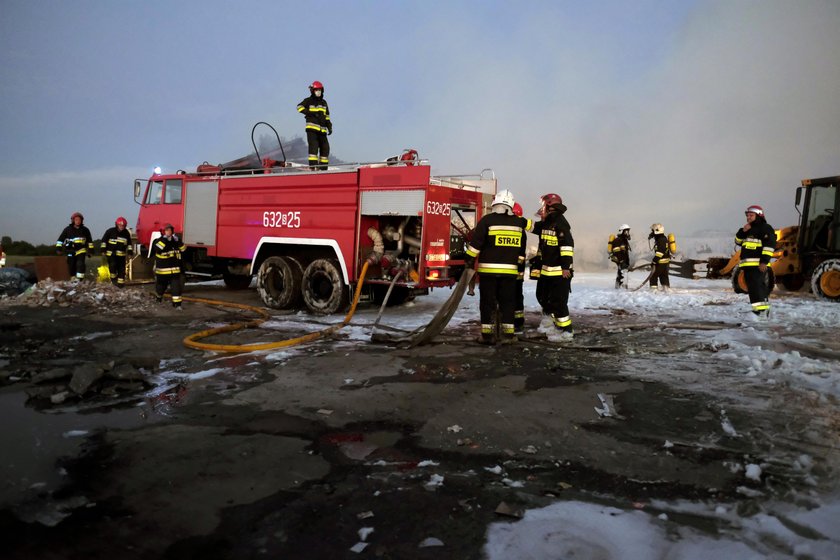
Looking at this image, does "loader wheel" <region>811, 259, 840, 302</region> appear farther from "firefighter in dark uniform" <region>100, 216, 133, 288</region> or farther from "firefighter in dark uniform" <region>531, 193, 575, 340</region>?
"firefighter in dark uniform" <region>100, 216, 133, 288</region>

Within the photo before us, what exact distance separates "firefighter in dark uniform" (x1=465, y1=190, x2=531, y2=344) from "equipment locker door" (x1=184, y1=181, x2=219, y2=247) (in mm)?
6403

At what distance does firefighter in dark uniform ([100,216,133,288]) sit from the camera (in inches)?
467

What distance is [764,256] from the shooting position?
8070mm

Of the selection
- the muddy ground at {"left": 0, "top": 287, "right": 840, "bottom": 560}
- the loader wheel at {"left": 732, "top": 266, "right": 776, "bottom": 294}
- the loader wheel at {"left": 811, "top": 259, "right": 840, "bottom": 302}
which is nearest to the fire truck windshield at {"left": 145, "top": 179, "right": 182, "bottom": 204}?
the muddy ground at {"left": 0, "top": 287, "right": 840, "bottom": 560}

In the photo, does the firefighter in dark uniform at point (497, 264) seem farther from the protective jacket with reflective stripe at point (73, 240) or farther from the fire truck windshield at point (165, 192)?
the protective jacket with reflective stripe at point (73, 240)

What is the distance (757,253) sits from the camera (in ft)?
26.9

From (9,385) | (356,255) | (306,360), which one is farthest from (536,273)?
(9,385)

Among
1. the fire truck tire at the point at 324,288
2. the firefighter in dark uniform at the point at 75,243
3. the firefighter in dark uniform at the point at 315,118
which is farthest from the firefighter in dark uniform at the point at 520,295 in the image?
the firefighter in dark uniform at the point at 75,243

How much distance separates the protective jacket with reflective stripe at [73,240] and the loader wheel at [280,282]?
6335 mm

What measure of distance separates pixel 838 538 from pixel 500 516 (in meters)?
1.41

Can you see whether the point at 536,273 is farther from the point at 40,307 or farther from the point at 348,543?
the point at 40,307

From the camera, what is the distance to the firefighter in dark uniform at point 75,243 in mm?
12773

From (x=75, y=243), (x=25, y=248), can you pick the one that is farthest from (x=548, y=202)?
(x=25, y=248)

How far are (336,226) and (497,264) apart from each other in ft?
10.9
